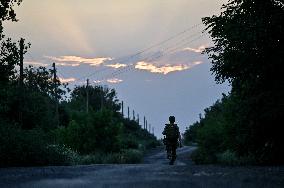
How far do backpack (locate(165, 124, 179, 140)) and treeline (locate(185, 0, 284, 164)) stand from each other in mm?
4454

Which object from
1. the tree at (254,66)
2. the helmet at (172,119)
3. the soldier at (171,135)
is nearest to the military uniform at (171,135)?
the soldier at (171,135)

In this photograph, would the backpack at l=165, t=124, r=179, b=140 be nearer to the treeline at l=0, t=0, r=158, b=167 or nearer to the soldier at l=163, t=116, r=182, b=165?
the soldier at l=163, t=116, r=182, b=165

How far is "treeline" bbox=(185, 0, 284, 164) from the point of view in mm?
23328

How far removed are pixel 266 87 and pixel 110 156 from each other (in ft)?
58.3

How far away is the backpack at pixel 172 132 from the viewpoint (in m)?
21.7

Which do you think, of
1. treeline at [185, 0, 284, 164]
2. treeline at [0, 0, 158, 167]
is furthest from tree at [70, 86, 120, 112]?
treeline at [185, 0, 284, 164]

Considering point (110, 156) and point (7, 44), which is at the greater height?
point (7, 44)

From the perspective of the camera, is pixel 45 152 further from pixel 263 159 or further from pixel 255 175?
pixel 255 175

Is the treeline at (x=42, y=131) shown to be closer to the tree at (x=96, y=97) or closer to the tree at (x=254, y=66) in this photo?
the tree at (x=254, y=66)

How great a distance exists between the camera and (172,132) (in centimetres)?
2181

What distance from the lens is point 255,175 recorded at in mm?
12336

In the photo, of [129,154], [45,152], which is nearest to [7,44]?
[45,152]

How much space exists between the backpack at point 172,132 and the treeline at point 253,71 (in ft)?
14.6

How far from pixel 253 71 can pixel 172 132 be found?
17.0 feet
